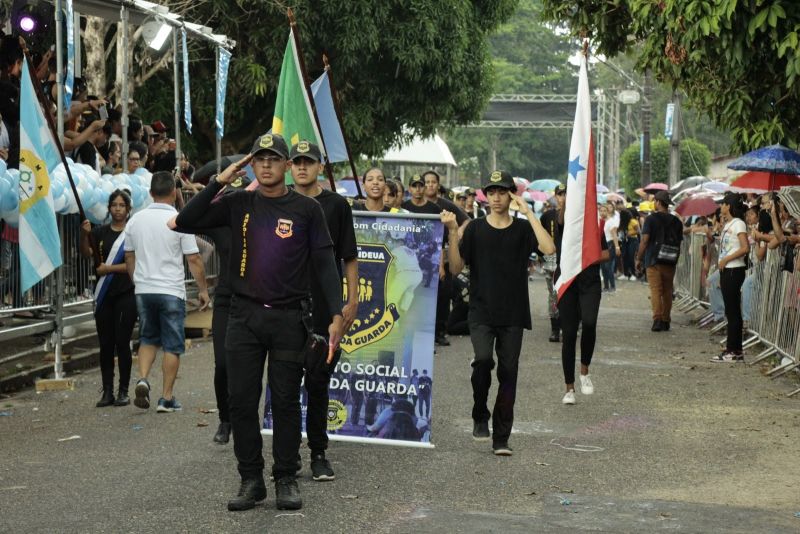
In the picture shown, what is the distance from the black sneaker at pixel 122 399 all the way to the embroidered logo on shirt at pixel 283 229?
4.56 metres

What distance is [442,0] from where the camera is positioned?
87.2 ft

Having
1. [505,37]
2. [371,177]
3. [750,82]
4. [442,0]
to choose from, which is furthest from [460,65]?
[505,37]

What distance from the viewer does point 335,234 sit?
27.8 feet

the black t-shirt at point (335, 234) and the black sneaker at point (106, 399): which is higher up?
the black t-shirt at point (335, 234)

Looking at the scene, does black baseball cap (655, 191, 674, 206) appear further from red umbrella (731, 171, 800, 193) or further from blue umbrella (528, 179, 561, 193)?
blue umbrella (528, 179, 561, 193)

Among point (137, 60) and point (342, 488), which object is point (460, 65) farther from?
point (342, 488)

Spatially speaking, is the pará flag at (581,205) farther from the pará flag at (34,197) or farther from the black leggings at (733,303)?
the black leggings at (733,303)

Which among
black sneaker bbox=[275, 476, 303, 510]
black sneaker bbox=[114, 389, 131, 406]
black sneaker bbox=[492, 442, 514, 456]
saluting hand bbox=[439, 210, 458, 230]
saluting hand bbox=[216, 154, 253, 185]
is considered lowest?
black sneaker bbox=[114, 389, 131, 406]

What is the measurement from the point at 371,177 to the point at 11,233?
3.32 metres

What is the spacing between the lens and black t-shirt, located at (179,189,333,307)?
7.38 meters

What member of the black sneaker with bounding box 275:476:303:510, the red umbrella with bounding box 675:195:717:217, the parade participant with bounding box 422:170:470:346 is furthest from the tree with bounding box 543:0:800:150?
the red umbrella with bounding box 675:195:717:217

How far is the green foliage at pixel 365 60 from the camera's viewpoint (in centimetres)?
2500

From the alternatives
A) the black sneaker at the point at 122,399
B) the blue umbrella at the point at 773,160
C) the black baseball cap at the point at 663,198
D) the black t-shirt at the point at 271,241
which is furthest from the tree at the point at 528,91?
the black t-shirt at the point at 271,241

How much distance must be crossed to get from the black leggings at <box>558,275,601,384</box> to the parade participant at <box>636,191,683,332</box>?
8034mm
